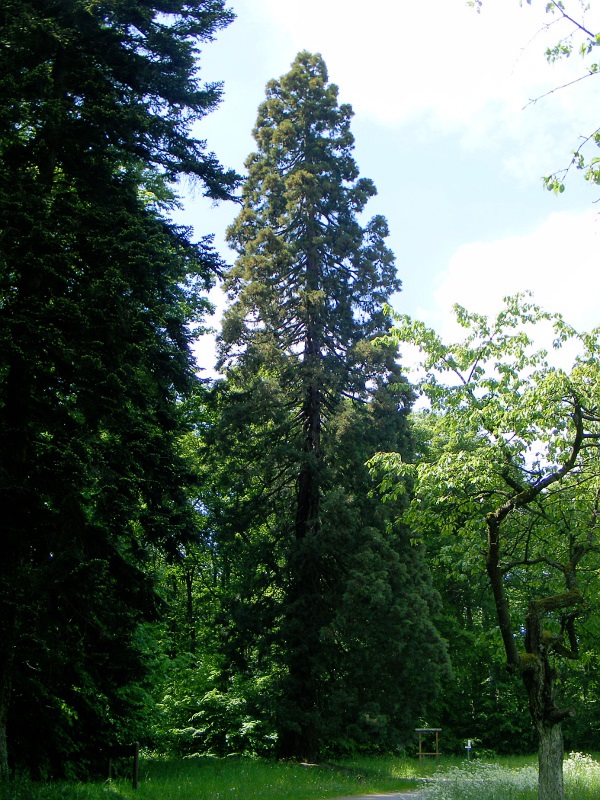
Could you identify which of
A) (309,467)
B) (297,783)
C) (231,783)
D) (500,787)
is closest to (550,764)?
(500,787)

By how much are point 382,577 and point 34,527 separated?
11.0m

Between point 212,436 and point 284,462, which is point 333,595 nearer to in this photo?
point 284,462

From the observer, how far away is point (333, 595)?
2064 centimetres

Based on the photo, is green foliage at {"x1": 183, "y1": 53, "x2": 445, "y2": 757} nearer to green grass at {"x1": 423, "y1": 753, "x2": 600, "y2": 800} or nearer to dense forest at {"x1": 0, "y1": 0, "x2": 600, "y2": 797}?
dense forest at {"x1": 0, "y1": 0, "x2": 600, "y2": 797}

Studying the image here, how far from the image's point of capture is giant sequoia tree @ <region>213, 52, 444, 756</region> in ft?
64.8

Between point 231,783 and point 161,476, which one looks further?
point 231,783

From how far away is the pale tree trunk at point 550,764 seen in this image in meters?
9.65

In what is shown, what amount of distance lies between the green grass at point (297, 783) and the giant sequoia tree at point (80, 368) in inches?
48.1

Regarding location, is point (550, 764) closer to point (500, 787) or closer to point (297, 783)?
point (500, 787)

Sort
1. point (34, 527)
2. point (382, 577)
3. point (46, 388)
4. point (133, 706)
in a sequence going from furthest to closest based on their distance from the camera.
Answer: point (382, 577) < point (133, 706) < point (46, 388) < point (34, 527)

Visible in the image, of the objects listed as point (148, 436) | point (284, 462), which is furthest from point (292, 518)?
point (148, 436)

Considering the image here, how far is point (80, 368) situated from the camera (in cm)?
1066

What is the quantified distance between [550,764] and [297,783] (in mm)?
8075

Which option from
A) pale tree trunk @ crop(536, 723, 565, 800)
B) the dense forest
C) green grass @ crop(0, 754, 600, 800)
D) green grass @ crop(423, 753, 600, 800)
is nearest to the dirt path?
green grass @ crop(0, 754, 600, 800)
